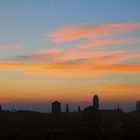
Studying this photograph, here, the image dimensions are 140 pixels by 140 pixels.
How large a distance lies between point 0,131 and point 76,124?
50.9 ft

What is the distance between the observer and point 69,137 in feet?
210

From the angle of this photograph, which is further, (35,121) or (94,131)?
(35,121)

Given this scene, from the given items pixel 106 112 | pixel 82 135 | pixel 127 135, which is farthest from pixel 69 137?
pixel 106 112

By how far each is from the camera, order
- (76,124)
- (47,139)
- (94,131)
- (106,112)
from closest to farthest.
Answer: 1. (47,139)
2. (94,131)
3. (76,124)
4. (106,112)

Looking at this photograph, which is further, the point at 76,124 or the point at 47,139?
the point at 76,124

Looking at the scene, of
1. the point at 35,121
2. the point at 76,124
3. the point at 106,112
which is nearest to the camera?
the point at 76,124

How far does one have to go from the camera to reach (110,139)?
211 feet

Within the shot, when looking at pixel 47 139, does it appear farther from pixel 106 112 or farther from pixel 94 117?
pixel 106 112

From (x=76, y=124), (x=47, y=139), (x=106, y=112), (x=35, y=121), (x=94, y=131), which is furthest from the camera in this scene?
(x=106, y=112)

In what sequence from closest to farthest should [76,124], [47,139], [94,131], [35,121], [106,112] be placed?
1. [47,139]
2. [94,131]
3. [76,124]
4. [35,121]
5. [106,112]

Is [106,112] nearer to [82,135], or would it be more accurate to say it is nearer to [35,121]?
[35,121]

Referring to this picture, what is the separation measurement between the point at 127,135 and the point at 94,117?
22106 mm

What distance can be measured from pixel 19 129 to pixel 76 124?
1118cm

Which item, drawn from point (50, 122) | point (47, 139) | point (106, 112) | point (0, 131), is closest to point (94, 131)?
point (47, 139)
